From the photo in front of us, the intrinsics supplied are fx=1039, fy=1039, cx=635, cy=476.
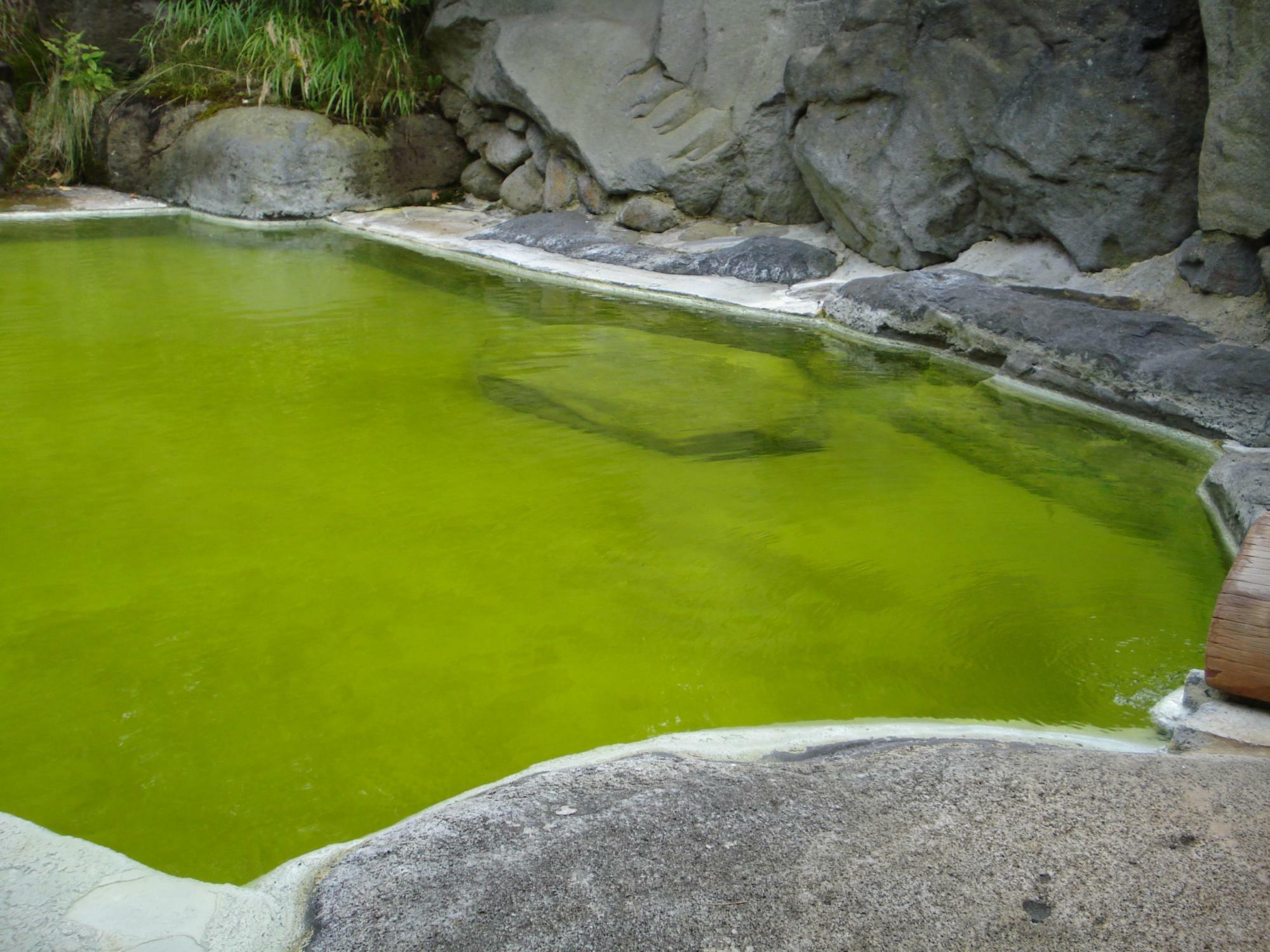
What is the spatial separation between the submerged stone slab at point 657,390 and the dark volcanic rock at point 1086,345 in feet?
2.53

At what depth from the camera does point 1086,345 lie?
4164 mm

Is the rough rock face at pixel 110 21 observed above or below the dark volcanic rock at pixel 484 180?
above

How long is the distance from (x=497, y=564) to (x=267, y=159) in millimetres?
6760

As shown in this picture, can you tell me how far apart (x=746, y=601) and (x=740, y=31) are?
563 centimetres

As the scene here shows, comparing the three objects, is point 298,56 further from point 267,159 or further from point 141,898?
point 141,898

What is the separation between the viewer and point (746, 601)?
102 inches

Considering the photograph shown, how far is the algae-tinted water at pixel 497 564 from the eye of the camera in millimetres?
2020

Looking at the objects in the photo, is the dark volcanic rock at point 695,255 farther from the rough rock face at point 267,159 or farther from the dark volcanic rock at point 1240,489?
the dark volcanic rock at point 1240,489

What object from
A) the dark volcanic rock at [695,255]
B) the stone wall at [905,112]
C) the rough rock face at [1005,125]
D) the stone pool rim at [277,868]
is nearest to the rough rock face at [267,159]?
the stone wall at [905,112]

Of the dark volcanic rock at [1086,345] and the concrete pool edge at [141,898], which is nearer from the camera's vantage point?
the concrete pool edge at [141,898]

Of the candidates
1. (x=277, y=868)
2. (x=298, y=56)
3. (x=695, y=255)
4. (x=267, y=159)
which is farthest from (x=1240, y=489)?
→ (x=298, y=56)

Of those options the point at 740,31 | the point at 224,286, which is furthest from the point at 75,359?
the point at 740,31

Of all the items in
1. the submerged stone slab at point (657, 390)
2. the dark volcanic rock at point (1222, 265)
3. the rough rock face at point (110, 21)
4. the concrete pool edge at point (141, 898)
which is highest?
the rough rock face at point (110, 21)

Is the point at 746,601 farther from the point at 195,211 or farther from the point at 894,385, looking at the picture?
the point at 195,211
